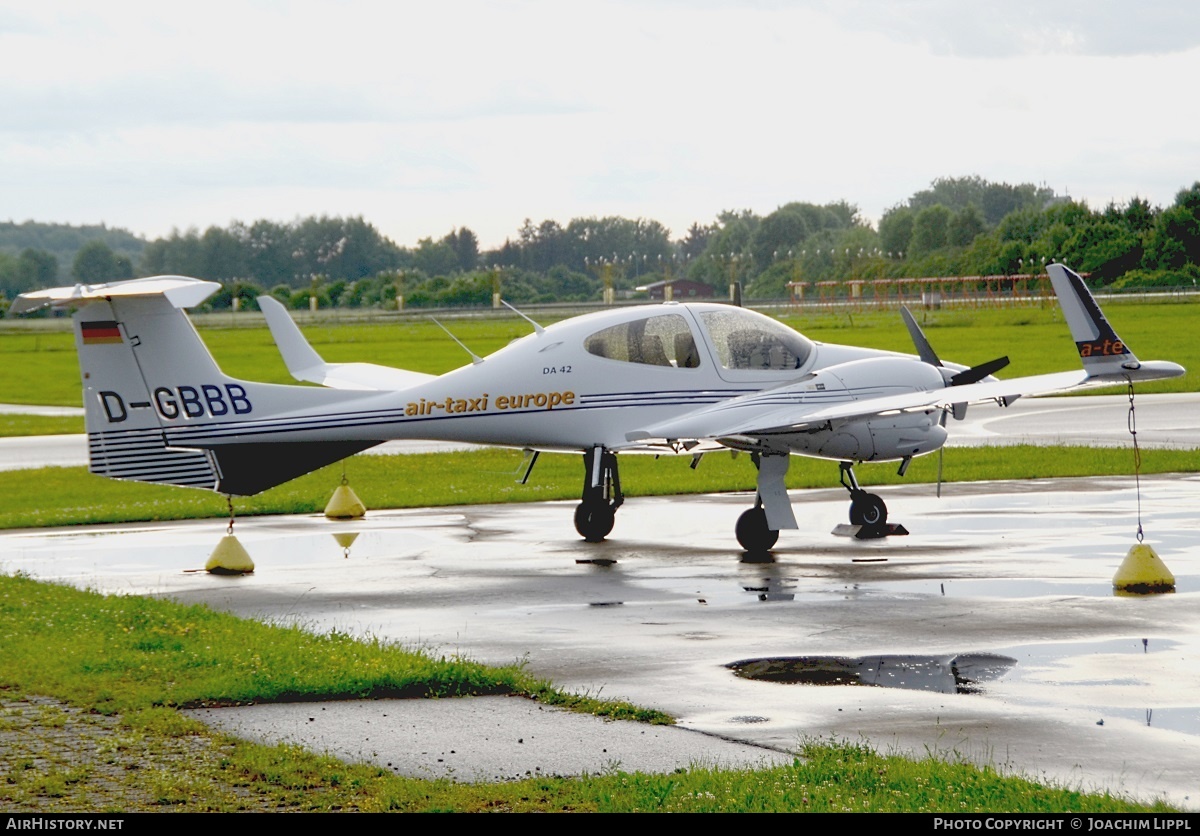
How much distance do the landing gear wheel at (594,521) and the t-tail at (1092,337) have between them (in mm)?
7010

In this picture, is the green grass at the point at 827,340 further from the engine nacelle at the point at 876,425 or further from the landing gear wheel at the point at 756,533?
the landing gear wheel at the point at 756,533

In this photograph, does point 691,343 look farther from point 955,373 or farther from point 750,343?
point 955,373

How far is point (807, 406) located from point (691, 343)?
5.74ft

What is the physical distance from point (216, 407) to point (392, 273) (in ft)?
594

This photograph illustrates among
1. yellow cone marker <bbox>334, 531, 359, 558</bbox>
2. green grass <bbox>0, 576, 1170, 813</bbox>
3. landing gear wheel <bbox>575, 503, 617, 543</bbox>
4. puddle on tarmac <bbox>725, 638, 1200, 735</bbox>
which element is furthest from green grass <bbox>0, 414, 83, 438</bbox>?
puddle on tarmac <bbox>725, 638, 1200, 735</bbox>

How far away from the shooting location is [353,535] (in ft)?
65.6

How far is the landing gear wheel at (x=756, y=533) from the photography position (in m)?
17.3

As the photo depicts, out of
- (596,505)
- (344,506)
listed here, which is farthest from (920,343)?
(344,506)

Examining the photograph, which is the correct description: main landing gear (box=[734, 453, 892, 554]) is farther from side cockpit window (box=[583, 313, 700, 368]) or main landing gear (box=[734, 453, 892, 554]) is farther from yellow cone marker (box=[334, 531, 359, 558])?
yellow cone marker (box=[334, 531, 359, 558])

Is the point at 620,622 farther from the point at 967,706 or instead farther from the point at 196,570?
the point at 196,570

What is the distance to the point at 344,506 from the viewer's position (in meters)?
21.8

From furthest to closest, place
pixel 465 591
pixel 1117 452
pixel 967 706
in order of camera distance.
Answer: pixel 1117 452
pixel 465 591
pixel 967 706

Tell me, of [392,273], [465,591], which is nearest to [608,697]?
[465,591]

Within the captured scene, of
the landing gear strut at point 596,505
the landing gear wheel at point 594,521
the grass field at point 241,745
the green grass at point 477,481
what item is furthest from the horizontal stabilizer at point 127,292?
the green grass at point 477,481
